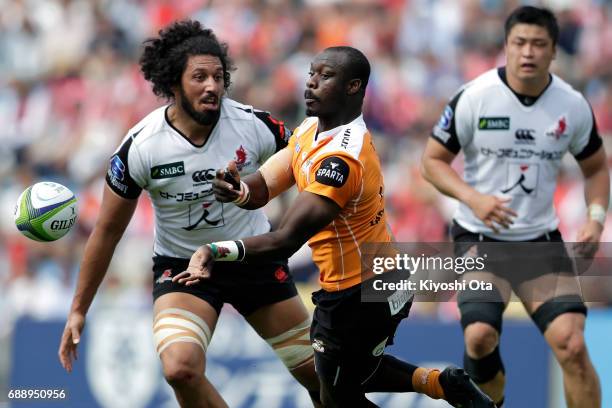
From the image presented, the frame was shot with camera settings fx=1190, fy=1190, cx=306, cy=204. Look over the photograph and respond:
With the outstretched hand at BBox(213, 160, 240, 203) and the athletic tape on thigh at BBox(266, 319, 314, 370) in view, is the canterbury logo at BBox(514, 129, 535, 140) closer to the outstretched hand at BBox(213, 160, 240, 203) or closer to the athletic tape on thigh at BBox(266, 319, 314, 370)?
the athletic tape on thigh at BBox(266, 319, 314, 370)

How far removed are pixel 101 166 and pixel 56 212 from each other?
724 cm

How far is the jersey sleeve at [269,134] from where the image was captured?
26.0ft

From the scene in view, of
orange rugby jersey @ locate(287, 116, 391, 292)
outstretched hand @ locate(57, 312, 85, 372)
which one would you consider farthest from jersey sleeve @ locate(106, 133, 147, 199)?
orange rugby jersey @ locate(287, 116, 391, 292)

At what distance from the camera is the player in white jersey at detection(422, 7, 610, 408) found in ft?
27.2

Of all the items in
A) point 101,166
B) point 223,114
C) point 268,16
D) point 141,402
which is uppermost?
point 268,16

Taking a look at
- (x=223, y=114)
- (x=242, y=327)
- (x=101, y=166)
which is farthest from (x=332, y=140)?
(x=101, y=166)

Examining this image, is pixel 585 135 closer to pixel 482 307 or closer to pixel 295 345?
pixel 482 307

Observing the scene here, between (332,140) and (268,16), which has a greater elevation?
(268,16)

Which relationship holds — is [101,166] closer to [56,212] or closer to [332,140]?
[56,212]

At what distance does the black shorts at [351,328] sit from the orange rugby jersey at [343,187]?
0.10 meters

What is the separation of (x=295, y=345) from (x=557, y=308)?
1.80 m

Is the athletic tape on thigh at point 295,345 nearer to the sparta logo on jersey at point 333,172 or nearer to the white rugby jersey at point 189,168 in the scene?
the white rugby jersey at point 189,168

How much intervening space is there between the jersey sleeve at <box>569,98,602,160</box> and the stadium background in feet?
9.76

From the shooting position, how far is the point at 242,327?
11414mm
